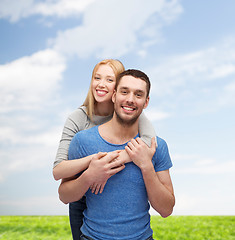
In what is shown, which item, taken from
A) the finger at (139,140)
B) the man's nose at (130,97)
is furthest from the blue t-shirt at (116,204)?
the man's nose at (130,97)

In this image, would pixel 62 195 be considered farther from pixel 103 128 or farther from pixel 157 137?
pixel 157 137

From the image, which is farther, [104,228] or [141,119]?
[141,119]

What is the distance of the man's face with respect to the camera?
7.14 feet

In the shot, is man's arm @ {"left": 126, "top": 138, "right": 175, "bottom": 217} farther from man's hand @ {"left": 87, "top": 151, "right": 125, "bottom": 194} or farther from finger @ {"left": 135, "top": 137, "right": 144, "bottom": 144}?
man's hand @ {"left": 87, "top": 151, "right": 125, "bottom": 194}

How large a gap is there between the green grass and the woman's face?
373 centimetres

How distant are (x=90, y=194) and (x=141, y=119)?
681 mm

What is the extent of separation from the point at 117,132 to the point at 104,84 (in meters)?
0.57

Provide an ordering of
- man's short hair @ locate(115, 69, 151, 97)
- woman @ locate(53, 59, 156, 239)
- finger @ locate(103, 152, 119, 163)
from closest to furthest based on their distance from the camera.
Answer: finger @ locate(103, 152, 119, 163)
man's short hair @ locate(115, 69, 151, 97)
woman @ locate(53, 59, 156, 239)

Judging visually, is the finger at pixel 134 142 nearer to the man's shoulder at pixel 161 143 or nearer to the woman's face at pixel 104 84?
the man's shoulder at pixel 161 143

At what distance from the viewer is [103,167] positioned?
212 centimetres

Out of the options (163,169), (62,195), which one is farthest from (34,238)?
(163,169)

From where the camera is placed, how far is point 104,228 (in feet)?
7.08

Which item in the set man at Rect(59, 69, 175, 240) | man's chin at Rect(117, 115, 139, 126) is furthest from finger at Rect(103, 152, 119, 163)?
man's chin at Rect(117, 115, 139, 126)

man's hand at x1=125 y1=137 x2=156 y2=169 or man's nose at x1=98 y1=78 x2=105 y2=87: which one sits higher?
man's nose at x1=98 y1=78 x2=105 y2=87
